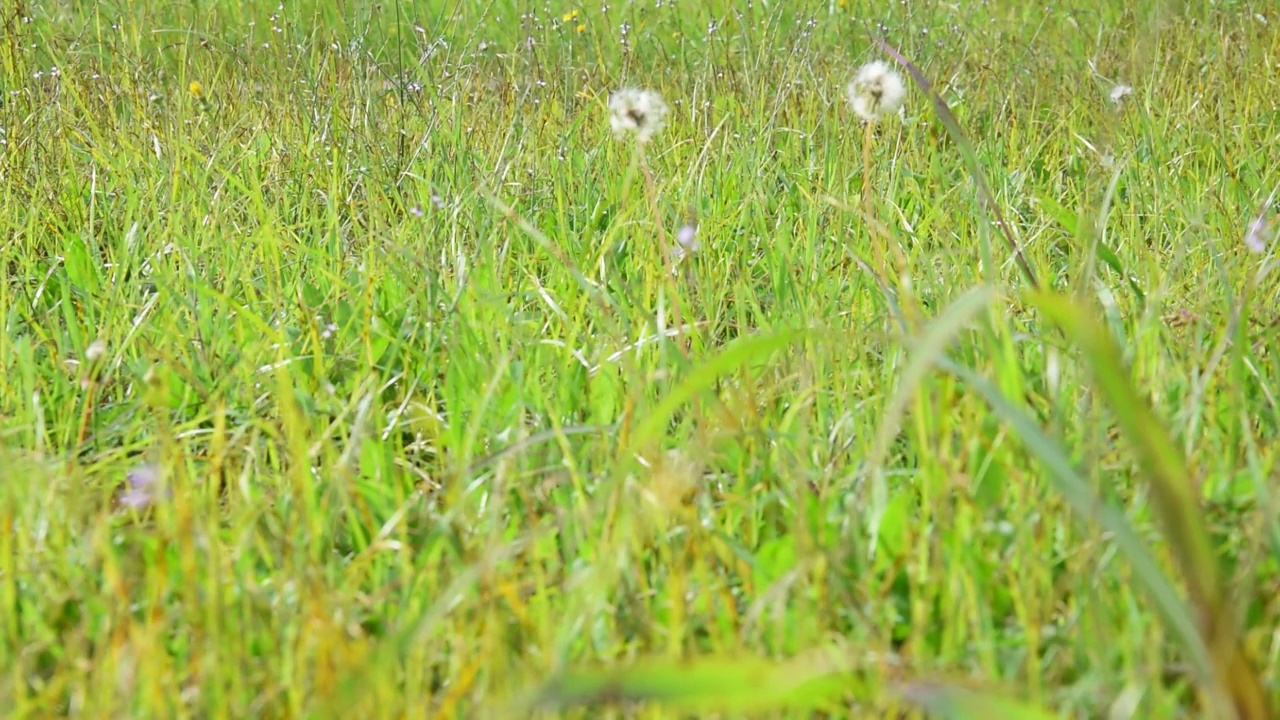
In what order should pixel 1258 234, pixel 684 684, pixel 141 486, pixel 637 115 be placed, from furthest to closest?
pixel 1258 234
pixel 637 115
pixel 141 486
pixel 684 684

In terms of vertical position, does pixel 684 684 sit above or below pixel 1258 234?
below

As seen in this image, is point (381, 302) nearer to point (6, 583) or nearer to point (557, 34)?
point (6, 583)

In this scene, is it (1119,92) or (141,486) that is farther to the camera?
(1119,92)

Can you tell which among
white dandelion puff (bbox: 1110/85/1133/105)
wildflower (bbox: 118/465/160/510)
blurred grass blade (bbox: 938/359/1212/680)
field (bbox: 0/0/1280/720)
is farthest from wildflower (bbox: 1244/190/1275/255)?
wildflower (bbox: 118/465/160/510)

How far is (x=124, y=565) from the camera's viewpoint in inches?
44.9

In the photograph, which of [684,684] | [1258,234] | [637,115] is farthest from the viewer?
[1258,234]

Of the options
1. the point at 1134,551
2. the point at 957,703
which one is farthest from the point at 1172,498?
the point at 957,703

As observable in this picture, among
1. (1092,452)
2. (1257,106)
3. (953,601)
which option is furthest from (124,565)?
(1257,106)

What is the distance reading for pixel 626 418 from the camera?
1407mm

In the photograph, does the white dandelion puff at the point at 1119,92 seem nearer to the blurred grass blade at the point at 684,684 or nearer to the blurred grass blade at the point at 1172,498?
the blurred grass blade at the point at 1172,498

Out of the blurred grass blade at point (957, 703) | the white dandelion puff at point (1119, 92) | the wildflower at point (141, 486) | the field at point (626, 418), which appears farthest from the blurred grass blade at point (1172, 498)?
the white dandelion puff at point (1119, 92)

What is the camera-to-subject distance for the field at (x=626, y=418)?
3.27 feet

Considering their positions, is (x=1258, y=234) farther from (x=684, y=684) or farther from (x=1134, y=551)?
(x=684, y=684)

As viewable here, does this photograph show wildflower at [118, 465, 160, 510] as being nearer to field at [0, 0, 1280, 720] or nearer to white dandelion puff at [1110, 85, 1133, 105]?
field at [0, 0, 1280, 720]
